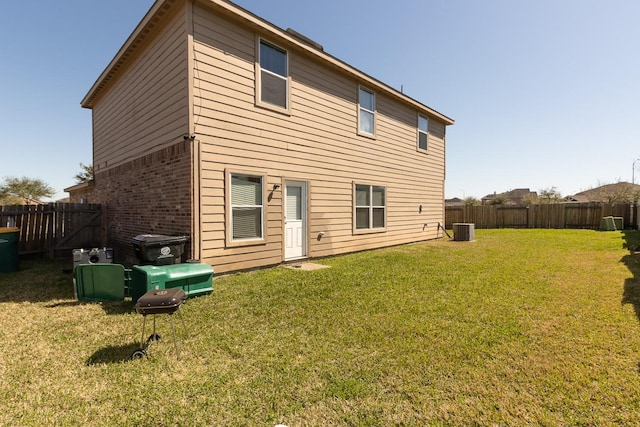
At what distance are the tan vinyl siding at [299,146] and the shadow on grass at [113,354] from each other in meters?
2.76

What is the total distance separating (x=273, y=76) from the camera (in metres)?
6.98

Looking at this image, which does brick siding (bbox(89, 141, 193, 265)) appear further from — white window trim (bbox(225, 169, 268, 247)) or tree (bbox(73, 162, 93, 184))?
tree (bbox(73, 162, 93, 184))

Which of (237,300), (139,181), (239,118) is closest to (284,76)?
(239,118)

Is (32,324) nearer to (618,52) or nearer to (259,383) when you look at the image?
(259,383)

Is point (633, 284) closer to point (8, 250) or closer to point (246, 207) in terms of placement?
point (246, 207)

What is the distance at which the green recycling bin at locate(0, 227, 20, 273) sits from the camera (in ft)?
22.4

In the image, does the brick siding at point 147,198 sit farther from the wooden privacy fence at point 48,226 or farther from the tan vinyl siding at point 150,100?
the wooden privacy fence at point 48,226

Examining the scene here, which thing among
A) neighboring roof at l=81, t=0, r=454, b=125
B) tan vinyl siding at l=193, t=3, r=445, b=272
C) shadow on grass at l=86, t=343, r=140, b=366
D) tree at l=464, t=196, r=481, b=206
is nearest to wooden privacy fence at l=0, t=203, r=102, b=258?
neighboring roof at l=81, t=0, r=454, b=125

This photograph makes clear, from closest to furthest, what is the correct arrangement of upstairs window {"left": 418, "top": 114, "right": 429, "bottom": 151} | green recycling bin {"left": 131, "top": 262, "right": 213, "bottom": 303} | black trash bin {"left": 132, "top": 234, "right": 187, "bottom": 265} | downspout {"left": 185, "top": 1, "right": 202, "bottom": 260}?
green recycling bin {"left": 131, "top": 262, "right": 213, "bottom": 303} < black trash bin {"left": 132, "top": 234, "right": 187, "bottom": 265} < downspout {"left": 185, "top": 1, "right": 202, "bottom": 260} < upstairs window {"left": 418, "top": 114, "right": 429, "bottom": 151}

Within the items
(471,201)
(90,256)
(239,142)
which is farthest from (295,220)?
(471,201)

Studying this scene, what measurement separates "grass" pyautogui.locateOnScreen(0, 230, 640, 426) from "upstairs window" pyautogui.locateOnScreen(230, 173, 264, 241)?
60.0 inches

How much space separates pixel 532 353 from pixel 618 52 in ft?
36.5

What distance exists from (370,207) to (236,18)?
6.43m

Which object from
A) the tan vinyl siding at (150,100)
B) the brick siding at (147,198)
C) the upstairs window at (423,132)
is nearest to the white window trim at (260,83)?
the tan vinyl siding at (150,100)
